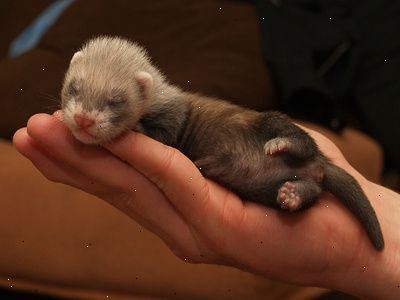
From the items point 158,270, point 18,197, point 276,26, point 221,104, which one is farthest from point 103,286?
point 276,26

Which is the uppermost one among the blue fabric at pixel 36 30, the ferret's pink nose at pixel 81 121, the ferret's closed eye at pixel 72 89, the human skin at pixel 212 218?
the ferret's closed eye at pixel 72 89

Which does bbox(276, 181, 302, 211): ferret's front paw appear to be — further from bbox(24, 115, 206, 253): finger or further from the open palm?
bbox(24, 115, 206, 253): finger

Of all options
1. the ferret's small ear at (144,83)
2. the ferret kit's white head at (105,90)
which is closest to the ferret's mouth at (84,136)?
the ferret kit's white head at (105,90)

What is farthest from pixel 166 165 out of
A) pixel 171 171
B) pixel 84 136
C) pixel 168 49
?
pixel 168 49

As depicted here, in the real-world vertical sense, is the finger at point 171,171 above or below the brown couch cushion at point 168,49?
above

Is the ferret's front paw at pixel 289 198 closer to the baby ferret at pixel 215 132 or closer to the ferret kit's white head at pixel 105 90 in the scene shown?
the baby ferret at pixel 215 132

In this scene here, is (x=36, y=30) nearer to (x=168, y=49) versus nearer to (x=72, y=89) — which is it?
(x=168, y=49)
